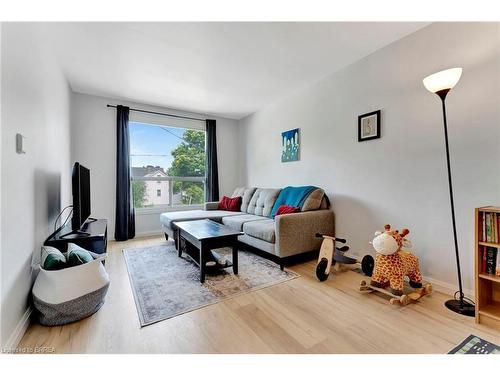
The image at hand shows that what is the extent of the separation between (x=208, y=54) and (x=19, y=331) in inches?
108

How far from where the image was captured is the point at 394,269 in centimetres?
189

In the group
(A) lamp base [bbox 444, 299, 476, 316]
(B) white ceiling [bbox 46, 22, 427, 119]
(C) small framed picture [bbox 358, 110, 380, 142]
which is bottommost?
(A) lamp base [bbox 444, 299, 476, 316]

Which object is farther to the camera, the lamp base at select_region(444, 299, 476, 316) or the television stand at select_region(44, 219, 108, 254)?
the television stand at select_region(44, 219, 108, 254)

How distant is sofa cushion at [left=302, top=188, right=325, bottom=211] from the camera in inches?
115

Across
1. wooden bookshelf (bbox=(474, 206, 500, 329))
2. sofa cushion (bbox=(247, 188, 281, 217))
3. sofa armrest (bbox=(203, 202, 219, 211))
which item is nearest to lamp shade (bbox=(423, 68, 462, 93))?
wooden bookshelf (bbox=(474, 206, 500, 329))

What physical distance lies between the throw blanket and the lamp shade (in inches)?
64.4

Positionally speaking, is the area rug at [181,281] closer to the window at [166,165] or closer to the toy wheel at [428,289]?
the toy wheel at [428,289]

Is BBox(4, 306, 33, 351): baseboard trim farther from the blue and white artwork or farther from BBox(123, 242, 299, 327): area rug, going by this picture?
the blue and white artwork

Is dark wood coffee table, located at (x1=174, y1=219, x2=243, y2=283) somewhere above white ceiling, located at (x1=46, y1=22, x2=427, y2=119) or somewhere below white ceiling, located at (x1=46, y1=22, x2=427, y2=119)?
below

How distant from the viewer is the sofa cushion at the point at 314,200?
115 inches

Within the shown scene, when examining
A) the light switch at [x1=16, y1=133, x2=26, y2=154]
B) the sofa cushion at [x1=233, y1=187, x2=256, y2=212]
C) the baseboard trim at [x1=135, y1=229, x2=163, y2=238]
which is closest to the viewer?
the light switch at [x1=16, y1=133, x2=26, y2=154]

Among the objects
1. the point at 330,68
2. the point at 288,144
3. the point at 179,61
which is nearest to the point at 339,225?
the point at 288,144

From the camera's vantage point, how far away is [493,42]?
1.75 metres

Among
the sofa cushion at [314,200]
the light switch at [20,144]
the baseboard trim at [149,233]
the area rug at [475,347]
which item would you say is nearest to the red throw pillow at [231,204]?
the baseboard trim at [149,233]
